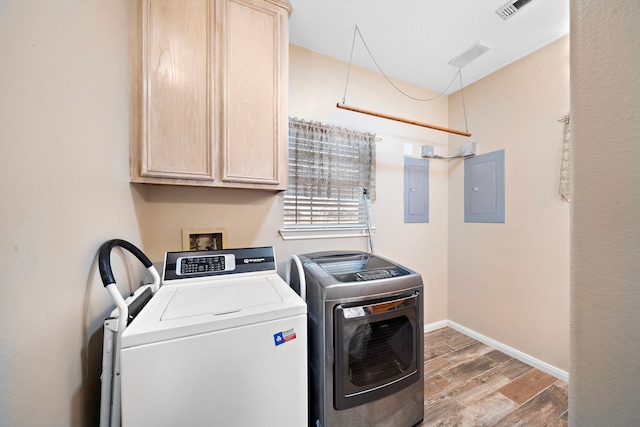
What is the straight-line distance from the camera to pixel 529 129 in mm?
1986

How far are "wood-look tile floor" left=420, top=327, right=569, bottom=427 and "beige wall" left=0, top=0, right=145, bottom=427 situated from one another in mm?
1878

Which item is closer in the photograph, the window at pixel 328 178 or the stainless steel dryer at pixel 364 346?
the stainless steel dryer at pixel 364 346

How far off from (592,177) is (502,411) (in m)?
1.92

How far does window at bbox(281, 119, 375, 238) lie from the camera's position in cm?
190

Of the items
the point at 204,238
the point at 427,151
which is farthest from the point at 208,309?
the point at 427,151

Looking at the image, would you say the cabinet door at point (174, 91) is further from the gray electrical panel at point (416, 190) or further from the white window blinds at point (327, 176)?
the gray electrical panel at point (416, 190)

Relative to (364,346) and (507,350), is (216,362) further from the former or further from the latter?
(507,350)

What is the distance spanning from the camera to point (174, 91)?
48.9 inches

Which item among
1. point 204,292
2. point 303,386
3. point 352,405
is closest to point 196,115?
point 204,292

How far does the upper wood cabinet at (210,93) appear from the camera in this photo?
1198 mm

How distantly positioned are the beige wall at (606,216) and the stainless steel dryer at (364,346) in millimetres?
876

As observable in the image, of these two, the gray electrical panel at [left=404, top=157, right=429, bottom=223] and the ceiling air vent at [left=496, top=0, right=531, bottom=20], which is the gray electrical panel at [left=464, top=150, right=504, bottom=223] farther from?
the ceiling air vent at [left=496, top=0, right=531, bottom=20]

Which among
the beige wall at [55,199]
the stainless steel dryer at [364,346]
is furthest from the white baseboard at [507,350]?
the beige wall at [55,199]

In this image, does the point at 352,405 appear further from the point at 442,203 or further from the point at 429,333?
the point at 442,203
